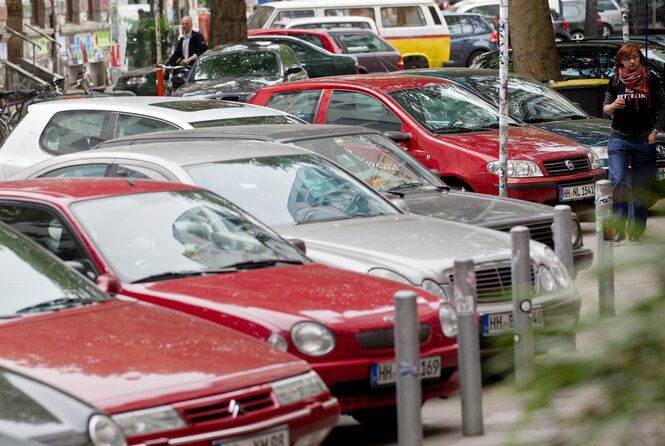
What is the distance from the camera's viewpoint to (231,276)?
268 inches

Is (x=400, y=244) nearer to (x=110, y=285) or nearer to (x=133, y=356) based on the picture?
(x=110, y=285)

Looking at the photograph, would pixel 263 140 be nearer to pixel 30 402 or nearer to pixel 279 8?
pixel 30 402

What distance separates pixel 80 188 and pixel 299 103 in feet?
23.4

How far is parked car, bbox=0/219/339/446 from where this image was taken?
465cm

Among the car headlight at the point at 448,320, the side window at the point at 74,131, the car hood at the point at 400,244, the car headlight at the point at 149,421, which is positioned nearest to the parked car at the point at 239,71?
the side window at the point at 74,131

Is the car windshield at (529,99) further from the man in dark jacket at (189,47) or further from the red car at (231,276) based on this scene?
the man in dark jacket at (189,47)

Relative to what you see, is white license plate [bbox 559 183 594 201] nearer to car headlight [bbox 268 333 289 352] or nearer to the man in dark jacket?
car headlight [bbox 268 333 289 352]

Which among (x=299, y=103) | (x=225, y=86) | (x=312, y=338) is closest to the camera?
(x=312, y=338)

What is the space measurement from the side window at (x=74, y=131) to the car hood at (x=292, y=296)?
18.8 feet

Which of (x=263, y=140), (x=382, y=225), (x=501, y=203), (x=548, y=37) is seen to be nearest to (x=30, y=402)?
(x=382, y=225)

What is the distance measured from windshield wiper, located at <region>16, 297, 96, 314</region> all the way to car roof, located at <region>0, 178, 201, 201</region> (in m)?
1.23

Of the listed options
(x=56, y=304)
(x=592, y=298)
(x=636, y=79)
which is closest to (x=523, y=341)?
(x=592, y=298)

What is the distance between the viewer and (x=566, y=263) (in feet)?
28.1

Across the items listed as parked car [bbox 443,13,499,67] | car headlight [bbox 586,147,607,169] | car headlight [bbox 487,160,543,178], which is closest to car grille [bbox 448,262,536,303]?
car headlight [bbox 487,160,543,178]
